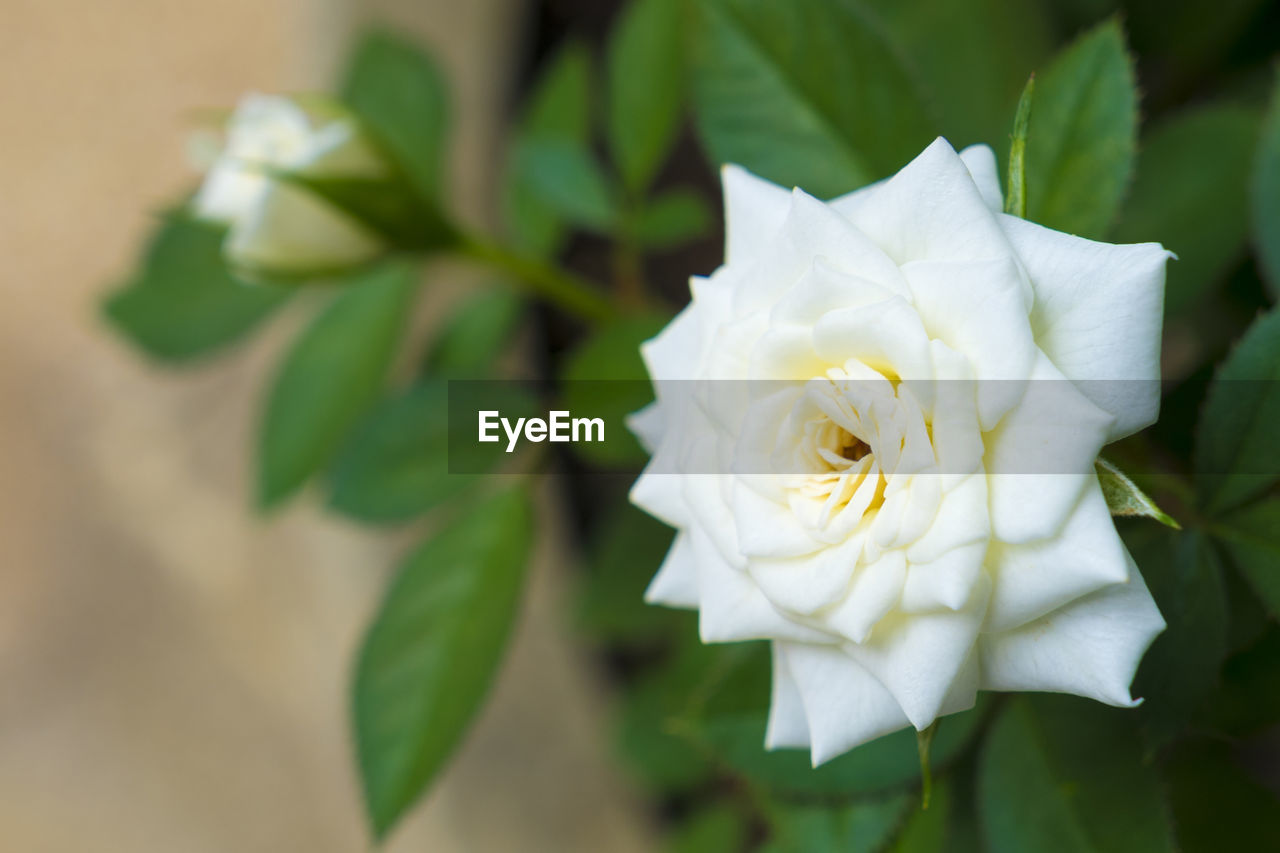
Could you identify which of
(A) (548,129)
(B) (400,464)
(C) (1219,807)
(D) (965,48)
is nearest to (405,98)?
(A) (548,129)

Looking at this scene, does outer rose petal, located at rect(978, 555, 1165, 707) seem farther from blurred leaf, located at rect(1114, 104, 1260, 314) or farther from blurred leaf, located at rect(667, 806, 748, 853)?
blurred leaf, located at rect(667, 806, 748, 853)

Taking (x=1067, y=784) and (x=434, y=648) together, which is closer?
(x=1067, y=784)

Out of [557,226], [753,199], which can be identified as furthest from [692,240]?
[753,199]

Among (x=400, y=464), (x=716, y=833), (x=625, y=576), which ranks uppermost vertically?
(x=400, y=464)

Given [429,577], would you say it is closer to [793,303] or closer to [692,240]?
[793,303]

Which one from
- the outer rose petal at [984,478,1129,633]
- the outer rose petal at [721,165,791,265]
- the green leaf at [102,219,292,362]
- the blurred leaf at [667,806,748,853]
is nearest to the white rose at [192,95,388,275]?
the green leaf at [102,219,292,362]

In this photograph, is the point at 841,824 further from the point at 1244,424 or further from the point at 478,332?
the point at 478,332

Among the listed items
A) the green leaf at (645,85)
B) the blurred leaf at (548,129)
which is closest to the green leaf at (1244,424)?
the green leaf at (645,85)
